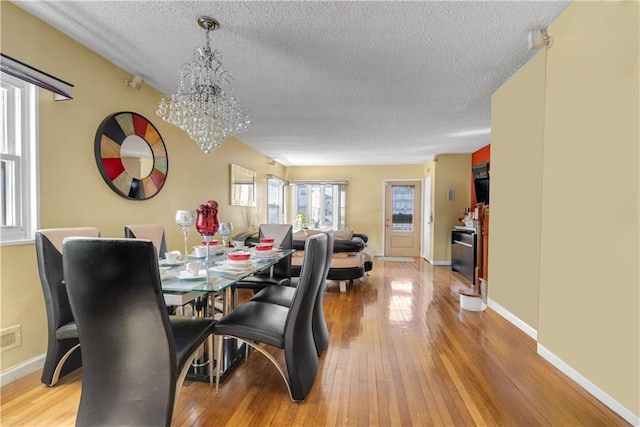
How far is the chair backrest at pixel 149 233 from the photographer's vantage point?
239 cm

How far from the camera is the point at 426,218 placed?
23.5 feet

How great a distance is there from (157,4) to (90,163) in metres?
1.35

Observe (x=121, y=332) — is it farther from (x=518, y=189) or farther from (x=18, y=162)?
(x=518, y=189)

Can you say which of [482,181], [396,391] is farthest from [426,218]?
[396,391]

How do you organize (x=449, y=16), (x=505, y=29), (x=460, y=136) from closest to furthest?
1. (x=449, y=16)
2. (x=505, y=29)
3. (x=460, y=136)

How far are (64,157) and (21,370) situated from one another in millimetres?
1456

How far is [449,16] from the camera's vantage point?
1916mm

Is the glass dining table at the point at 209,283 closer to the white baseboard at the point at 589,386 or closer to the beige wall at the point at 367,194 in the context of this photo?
the white baseboard at the point at 589,386

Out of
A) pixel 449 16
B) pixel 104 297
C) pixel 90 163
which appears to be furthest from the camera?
pixel 90 163

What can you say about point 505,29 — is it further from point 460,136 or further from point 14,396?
point 14,396

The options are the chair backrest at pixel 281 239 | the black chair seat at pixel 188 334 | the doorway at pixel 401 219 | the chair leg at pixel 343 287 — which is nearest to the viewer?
the black chair seat at pixel 188 334

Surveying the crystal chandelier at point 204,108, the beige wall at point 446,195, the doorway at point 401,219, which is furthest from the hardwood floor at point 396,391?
the doorway at point 401,219

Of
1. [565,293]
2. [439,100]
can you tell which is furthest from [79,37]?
[565,293]

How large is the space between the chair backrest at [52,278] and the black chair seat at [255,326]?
94 cm
